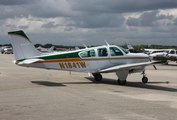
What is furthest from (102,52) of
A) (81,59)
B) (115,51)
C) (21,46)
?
(21,46)

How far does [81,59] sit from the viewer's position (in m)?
11.9

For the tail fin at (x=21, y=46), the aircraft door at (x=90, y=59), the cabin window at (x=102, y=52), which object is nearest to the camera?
the tail fin at (x=21, y=46)

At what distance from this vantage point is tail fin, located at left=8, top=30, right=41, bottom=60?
11281 millimetres


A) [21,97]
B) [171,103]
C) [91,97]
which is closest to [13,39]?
[21,97]

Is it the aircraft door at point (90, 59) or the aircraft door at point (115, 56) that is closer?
the aircraft door at point (90, 59)

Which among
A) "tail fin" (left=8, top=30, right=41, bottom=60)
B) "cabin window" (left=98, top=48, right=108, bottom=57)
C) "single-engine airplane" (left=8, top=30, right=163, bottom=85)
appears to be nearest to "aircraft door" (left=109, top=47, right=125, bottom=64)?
"single-engine airplane" (left=8, top=30, right=163, bottom=85)

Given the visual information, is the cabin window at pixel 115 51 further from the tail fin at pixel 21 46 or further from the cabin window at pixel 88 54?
the tail fin at pixel 21 46

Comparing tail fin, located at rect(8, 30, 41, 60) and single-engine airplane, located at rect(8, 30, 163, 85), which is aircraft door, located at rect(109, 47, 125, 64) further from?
tail fin, located at rect(8, 30, 41, 60)

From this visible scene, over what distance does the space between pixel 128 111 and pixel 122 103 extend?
3.38ft

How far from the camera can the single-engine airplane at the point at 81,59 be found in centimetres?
1130

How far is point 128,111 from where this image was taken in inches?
248

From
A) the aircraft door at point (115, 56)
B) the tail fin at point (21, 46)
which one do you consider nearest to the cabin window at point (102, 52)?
the aircraft door at point (115, 56)

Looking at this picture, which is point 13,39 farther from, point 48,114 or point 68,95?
point 48,114

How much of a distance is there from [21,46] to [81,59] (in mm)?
3395
